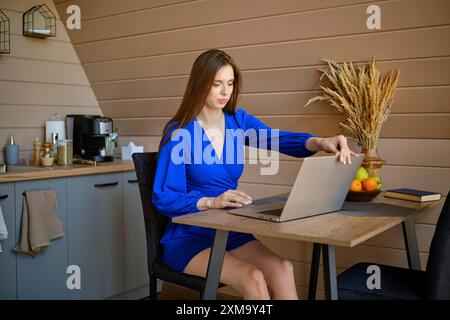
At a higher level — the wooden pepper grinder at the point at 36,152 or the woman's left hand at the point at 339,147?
the woman's left hand at the point at 339,147

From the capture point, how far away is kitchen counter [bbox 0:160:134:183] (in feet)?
8.91

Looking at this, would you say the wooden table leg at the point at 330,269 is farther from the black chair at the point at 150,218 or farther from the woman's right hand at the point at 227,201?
the black chair at the point at 150,218

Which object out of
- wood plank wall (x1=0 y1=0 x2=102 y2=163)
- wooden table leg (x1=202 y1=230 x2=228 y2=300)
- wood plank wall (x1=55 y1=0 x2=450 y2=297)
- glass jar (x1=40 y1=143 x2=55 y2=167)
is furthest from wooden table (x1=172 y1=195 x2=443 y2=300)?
wood plank wall (x1=0 y1=0 x2=102 y2=163)

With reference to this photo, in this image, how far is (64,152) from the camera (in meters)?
3.20

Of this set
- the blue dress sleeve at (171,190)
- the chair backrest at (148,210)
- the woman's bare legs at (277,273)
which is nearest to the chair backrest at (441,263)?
the woman's bare legs at (277,273)

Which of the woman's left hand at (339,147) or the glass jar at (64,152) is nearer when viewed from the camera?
the woman's left hand at (339,147)

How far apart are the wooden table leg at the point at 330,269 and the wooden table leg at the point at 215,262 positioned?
1.09 ft

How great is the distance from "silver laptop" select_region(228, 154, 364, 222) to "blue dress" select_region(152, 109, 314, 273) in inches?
8.8

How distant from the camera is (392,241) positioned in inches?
104

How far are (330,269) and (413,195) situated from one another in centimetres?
72

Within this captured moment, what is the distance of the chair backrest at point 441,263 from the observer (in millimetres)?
1840

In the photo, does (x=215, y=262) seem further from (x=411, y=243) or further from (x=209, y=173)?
(x=411, y=243)

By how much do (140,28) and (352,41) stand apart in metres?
1.32
